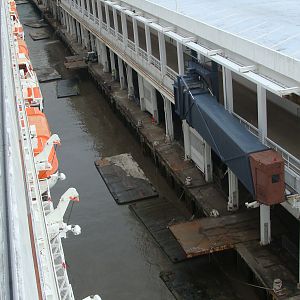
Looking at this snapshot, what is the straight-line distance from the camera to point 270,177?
1692 centimetres

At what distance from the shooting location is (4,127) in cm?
1358

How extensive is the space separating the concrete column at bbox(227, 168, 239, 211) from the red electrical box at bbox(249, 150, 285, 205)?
525 cm

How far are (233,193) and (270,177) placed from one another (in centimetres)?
608

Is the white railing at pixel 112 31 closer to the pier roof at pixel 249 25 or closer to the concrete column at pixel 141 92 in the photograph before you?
the concrete column at pixel 141 92

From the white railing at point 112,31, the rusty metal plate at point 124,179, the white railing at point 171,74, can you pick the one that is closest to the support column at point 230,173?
the rusty metal plate at point 124,179

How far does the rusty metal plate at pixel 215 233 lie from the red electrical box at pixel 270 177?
11.6 feet

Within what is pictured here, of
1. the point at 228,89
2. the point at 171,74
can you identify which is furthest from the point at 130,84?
the point at 228,89

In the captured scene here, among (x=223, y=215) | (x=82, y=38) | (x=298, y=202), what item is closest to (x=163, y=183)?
(x=223, y=215)

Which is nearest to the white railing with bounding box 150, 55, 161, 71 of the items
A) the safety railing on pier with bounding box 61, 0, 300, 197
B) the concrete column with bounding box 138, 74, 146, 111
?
the safety railing on pier with bounding box 61, 0, 300, 197

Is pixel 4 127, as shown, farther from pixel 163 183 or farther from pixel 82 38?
pixel 82 38

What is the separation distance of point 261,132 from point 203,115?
324cm

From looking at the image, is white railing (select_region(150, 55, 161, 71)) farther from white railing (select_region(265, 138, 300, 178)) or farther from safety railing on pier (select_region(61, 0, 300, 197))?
white railing (select_region(265, 138, 300, 178))

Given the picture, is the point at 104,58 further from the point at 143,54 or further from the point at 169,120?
the point at 169,120

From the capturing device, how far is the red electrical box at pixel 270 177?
55.4ft
